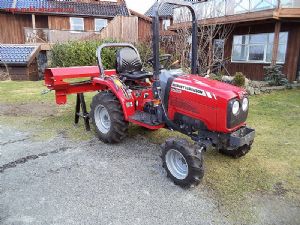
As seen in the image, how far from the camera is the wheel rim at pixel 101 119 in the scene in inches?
189

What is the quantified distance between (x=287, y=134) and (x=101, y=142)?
3.36m

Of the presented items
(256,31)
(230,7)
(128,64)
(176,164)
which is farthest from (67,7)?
(176,164)

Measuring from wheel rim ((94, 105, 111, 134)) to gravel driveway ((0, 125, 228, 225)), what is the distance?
1.32 feet

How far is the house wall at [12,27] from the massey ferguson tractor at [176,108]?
20.3 meters

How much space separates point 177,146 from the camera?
321cm

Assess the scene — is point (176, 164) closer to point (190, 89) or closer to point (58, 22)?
point (190, 89)

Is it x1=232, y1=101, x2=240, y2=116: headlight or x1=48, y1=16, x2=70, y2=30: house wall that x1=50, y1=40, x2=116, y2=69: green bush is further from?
x1=232, y1=101, x2=240, y2=116: headlight

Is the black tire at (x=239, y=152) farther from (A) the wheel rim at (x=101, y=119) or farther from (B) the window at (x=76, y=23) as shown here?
(B) the window at (x=76, y=23)

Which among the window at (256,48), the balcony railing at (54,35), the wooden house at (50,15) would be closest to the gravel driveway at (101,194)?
the window at (256,48)

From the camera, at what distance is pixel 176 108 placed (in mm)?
3631

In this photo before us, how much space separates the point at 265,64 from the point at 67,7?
1724cm

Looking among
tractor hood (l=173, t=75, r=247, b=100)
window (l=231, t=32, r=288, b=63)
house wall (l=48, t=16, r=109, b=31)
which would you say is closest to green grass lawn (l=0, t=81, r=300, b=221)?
tractor hood (l=173, t=75, r=247, b=100)

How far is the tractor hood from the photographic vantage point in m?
3.14

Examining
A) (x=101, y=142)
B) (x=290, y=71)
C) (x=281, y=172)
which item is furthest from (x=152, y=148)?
(x=290, y=71)
